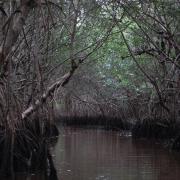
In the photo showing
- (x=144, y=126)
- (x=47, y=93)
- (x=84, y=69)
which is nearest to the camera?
(x=47, y=93)

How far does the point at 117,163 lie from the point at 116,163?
0.07 feet

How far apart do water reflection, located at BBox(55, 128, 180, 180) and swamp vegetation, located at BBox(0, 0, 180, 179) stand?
67 centimetres

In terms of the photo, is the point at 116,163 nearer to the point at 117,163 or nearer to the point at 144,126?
the point at 117,163

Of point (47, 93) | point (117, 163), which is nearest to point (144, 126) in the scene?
point (117, 163)

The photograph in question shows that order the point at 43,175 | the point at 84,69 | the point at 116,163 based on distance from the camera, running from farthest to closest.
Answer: the point at 84,69 → the point at 116,163 → the point at 43,175

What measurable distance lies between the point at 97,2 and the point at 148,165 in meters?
3.46

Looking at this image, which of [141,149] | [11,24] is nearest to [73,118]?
[141,149]

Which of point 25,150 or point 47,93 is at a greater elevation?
point 47,93

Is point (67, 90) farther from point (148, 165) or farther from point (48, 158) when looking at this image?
point (48, 158)

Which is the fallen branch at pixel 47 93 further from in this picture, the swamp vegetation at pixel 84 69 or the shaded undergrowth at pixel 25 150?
the shaded undergrowth at pixel 25 150

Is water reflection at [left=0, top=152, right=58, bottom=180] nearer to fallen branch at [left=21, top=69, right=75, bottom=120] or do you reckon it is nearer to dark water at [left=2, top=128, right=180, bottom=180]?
dark water at [left=2, top=128, right=180, bottom=180]

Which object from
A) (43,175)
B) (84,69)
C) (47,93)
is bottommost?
(43,175)

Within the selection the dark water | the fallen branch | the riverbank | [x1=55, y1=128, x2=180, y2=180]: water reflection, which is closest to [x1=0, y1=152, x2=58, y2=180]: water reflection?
the dark water

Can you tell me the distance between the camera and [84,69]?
19.6 metres
